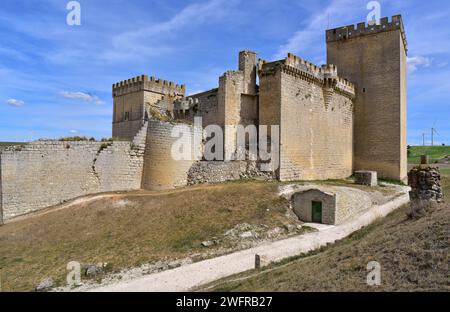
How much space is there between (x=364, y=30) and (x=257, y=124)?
14.0 meters

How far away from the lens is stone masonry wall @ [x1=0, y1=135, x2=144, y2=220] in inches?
605

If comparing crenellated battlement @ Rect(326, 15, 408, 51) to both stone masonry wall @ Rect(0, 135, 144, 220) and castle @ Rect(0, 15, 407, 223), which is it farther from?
stone masonry wall @ Rect(0, 135, 144, 220)

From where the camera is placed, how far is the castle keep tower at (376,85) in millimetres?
26594

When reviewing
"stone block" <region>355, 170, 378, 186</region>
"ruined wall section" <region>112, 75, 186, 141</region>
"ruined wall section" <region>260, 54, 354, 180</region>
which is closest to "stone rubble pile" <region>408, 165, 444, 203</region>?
"ruined wall section" <region>260, 54, 354, 180</region>

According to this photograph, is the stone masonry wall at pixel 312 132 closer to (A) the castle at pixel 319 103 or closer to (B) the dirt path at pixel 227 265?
(A) the castle at pixel 319 103

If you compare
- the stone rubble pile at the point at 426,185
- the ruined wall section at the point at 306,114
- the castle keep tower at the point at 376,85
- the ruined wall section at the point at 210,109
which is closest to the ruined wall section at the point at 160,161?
the ruined wall section at the point at 210,109

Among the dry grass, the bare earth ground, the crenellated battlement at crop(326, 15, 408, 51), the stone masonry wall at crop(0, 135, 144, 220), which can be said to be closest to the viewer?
the bare earth ground

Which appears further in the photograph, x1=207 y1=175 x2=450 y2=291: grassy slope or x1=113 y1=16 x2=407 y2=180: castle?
x1=113 y1=16 x2=407 y2=180: castle

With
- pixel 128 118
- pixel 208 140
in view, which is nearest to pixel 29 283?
pixel 208 140

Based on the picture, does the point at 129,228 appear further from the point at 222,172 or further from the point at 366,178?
the point at 366,178

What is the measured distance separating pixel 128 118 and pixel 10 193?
13.9m

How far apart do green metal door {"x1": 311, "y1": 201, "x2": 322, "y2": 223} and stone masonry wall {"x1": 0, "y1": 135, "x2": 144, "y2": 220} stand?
913cm

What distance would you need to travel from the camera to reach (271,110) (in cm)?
2008

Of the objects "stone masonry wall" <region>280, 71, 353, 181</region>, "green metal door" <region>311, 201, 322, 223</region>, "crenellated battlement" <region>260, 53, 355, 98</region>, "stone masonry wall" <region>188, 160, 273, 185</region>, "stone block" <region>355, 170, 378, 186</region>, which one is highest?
"crenellated battlement" <region>260, 53, 355, 98</region>
